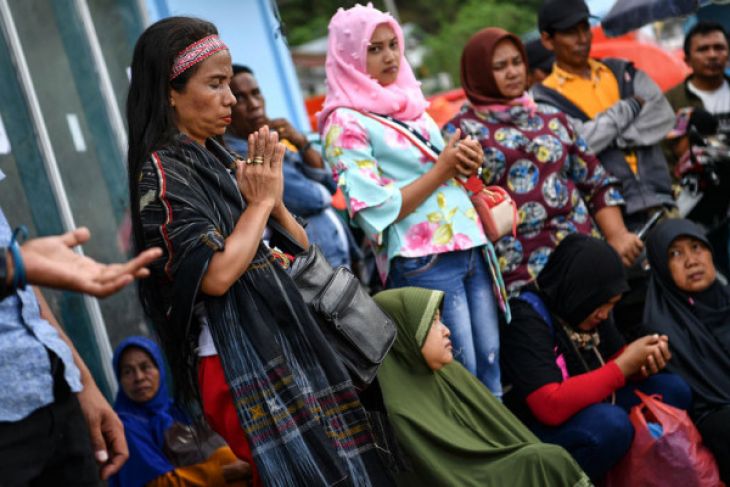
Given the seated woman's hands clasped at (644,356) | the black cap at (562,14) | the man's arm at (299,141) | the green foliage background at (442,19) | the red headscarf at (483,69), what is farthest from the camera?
the green foliage background at (442,19)

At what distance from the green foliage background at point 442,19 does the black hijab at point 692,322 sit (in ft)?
74.7

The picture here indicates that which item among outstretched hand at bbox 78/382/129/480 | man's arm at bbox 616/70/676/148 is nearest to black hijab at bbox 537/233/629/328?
man's arm at bbox 616/70/676/148

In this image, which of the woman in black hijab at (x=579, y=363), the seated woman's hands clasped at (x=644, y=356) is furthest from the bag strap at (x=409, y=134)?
the seated woman's hands clasped at (x=644, y=356)

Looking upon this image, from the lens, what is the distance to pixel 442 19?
3466 centimetres

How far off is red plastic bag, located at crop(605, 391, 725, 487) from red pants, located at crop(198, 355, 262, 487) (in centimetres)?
167

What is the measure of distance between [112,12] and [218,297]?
3.43 m

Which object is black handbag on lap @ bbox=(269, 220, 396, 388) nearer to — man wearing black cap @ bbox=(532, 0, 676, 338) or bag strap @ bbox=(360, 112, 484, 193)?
bag strap @ bbox=(360, 112, 484, 193)

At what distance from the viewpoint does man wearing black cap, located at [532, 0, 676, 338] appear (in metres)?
5.45

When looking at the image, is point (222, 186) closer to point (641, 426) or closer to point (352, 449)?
point (352, 449)

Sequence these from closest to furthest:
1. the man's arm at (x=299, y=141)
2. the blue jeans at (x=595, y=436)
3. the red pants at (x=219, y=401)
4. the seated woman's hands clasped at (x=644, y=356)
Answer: the red pants at (x=219, y=401) < the blue jeans at (x=595, y=436) < the seated woman's hands clasped at (x=644, y=356) < the man's arm at (x=299, y=141)

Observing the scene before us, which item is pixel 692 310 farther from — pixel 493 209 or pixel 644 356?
pixel 493 209

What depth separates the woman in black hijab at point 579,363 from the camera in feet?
13.4

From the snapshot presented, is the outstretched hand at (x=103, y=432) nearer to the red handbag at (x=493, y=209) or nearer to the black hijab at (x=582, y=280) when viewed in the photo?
the red handbag at (x=493, y=209)

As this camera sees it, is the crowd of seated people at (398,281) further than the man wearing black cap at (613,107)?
No
